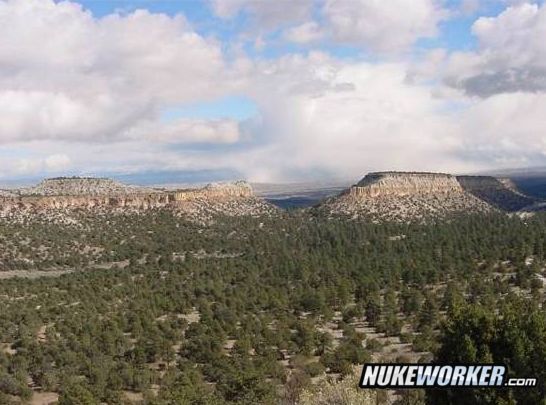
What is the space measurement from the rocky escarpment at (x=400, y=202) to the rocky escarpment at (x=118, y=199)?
24933mm

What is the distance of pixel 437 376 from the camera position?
23.5 m

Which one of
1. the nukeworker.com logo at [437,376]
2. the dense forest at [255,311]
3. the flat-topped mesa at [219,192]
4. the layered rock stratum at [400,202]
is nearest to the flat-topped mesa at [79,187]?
the flat-topped mesa at [219,192]

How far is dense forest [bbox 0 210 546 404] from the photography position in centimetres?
3362

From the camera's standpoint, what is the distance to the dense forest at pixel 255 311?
3362 cm

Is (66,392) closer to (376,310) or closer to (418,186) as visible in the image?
(376,310)

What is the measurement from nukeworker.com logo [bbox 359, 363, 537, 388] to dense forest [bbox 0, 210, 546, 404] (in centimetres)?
47

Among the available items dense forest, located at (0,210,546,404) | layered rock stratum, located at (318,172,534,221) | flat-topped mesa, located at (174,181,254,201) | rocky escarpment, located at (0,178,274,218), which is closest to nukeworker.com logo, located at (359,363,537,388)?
dense forest, located at (0,210,546,404)

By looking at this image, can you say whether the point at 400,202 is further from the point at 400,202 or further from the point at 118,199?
the point at 118,199

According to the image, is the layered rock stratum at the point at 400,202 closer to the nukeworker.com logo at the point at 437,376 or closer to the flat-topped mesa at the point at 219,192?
the flat-topped mesa at the point at 219,192

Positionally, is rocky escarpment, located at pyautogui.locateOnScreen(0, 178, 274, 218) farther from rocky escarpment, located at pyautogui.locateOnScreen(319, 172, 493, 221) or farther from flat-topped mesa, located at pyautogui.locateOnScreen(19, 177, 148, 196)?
rocky escarpment, located at pyautogui.locateOnScreen(319, 172, 493, 221)

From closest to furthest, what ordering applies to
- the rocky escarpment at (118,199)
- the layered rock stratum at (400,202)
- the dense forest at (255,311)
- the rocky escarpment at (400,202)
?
the dense forest at (255,311)
the rocky escarpment at (118,199)
the layered rock stratum at (400,202)
the rocky escarpment at (400,202)

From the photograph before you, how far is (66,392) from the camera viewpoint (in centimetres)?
3622

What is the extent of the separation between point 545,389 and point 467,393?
298cm

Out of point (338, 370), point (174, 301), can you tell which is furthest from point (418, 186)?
point (338, 370)
